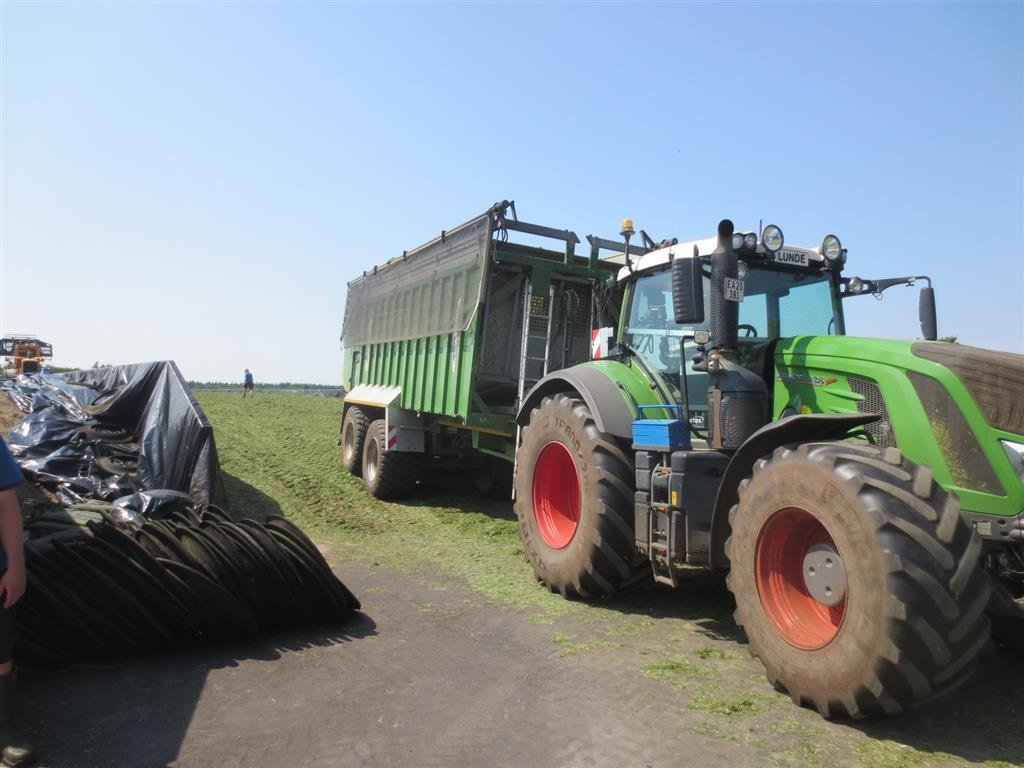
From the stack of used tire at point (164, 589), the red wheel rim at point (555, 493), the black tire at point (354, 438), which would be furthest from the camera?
the black tire at point (354, 438)

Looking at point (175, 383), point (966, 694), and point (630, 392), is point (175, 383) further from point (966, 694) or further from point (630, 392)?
point (966, 694)

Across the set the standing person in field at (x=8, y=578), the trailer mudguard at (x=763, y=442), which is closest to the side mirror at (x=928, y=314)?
the trailer mudguard at (x=763, y=442)

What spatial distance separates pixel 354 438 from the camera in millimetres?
11000

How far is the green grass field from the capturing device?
3.07 metres

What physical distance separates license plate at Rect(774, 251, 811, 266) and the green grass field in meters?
2.52

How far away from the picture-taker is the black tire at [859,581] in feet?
9.53

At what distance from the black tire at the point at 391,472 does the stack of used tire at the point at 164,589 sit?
4.73 m

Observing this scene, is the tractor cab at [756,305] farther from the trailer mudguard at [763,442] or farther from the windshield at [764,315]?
the trailer mudguard at [763,442]

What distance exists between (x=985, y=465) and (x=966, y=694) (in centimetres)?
124

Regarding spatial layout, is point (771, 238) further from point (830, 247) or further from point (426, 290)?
point (426, 290)

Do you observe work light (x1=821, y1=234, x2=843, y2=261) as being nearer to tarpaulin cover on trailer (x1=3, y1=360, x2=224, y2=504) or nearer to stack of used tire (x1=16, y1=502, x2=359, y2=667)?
stack of used tire (x1=16, y1=502, x2=359, y2=667)

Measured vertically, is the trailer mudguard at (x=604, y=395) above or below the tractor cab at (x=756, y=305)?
below

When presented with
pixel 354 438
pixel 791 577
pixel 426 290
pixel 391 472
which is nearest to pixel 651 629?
pixel 791 577

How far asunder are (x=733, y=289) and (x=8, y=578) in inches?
156
